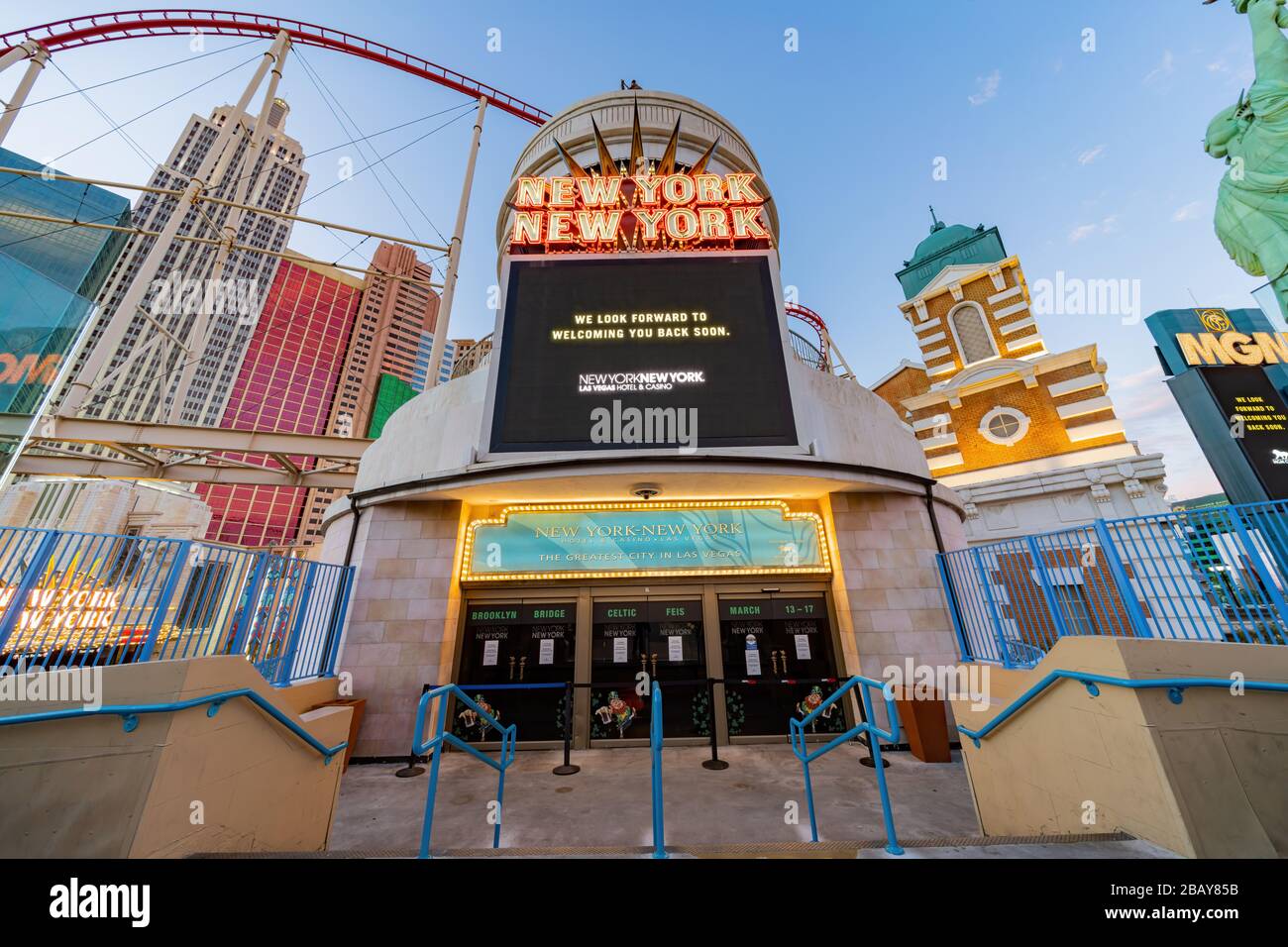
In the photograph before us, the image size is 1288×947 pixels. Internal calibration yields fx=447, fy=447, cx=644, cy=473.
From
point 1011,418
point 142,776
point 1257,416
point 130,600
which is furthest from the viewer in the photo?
point 1257,416

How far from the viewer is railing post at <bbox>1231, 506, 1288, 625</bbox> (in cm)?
482

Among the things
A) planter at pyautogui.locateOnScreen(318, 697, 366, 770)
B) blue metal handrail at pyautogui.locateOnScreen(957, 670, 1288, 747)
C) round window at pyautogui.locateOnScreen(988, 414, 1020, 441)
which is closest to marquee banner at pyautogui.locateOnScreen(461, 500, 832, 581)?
planter at pyautogui.locateOnScreen(318, 697, 366, 770)

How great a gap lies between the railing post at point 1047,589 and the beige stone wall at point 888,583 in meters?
2.57

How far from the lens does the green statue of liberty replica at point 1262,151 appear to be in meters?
17.3

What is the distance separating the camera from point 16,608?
4.52m

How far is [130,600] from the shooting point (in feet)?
17.1

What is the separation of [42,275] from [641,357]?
30084 mm

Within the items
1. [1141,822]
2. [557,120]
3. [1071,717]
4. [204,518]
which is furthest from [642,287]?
[204,518]

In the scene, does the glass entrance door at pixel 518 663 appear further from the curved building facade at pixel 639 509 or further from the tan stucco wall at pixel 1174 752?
the tan stucco wall at pixel 1174 752

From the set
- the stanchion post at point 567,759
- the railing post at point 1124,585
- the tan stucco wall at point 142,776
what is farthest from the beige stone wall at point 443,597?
the tan stucco wall at point 142,776

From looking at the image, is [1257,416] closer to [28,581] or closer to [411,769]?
[411,769]
